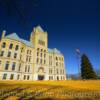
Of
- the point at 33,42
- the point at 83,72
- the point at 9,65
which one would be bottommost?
the point at 83,72

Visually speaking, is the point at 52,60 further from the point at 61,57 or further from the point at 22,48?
the point at 22,48

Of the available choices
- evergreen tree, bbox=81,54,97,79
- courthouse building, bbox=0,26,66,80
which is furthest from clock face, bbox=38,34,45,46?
evergreen tree, bbox=81,54,97,79

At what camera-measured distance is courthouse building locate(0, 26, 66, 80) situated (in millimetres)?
39419

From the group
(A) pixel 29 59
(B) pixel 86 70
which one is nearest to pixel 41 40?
(A) pixel 29 59

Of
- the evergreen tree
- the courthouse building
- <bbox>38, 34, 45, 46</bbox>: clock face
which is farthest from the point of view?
<bbox>38, 34, 45, 46</bbox>: clock face

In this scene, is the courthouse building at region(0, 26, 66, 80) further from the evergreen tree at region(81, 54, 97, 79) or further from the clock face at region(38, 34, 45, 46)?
the evergreen tree at region(81, 54, 97, 79)

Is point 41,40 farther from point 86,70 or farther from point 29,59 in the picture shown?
point 86,70

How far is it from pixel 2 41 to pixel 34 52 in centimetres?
1584

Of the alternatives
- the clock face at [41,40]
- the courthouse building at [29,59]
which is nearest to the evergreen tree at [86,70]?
the courthouse building at [29,59]

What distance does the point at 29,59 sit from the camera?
48.2 m

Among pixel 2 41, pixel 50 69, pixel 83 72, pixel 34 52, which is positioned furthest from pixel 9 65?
pixel 83 72

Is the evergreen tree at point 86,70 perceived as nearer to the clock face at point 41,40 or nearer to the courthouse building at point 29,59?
the courthouse building at point 29,59

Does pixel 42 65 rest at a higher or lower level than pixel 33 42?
lower

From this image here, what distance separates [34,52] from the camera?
5059 cm
